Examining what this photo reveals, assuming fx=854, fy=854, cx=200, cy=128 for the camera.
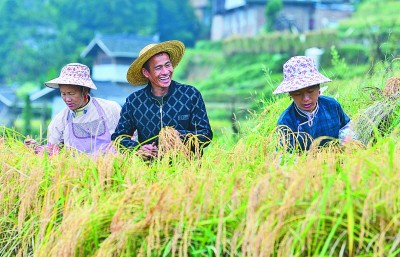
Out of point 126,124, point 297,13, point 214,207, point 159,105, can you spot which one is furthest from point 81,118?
point 297,13

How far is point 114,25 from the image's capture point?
5666 centimetres

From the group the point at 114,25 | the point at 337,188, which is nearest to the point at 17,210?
the point at 337,188

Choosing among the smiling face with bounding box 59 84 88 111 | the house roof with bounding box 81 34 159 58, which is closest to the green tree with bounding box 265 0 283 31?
the house roof with bounding box 81 34 159 58

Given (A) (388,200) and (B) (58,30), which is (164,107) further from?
(B) (58,30)

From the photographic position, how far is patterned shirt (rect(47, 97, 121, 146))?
536 cm

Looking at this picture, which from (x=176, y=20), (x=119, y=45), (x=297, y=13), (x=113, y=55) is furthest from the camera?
(x=176, y=20)

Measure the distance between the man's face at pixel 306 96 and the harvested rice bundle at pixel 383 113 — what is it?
0.32 metres

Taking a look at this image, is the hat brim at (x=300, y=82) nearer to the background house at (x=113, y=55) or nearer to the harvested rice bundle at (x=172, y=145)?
the harvested rice bundle at (x=172, y=145)

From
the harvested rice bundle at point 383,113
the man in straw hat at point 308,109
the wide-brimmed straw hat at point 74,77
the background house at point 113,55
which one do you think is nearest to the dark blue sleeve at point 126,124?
the wide-brimmed straw hat at point 74,77

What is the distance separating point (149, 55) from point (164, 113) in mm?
346

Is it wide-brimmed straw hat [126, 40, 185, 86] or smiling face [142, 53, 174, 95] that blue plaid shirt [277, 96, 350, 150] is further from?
wide-brimmed straw hat [126, 40, 185, 86]

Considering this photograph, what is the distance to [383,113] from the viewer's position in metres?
4.60

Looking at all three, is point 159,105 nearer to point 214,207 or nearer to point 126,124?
point 126,124

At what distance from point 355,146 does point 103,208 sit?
1138 millimetres
